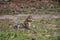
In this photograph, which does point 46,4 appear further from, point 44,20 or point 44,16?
point 44,20

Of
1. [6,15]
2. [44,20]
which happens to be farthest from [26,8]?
[44,20]

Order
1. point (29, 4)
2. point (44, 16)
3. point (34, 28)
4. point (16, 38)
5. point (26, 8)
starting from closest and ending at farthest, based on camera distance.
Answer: point (16, 38) < point (34, 28) < point (44, 16) < point (26, 8) < point (29, 4)

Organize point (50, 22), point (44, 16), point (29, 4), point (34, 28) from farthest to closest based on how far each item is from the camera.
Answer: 1. point (29, 4)
2. point (44, 16)
3. point (50, 22)
4. point (34, 28)

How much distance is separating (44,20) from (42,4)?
13.3 ft

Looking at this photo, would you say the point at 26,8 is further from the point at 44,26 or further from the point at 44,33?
the point at 44,33

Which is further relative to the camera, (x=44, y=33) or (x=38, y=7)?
(x=38, y=7)

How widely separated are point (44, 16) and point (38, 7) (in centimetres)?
240

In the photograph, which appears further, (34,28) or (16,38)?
(34,28)

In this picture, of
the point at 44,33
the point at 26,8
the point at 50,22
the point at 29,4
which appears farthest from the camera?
the point at 29,4

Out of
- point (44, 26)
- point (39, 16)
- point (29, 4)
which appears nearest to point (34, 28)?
point (44, 26)

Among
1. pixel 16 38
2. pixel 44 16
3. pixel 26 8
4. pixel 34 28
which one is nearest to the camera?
Result: pixel 16 38

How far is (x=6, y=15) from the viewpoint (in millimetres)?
12430

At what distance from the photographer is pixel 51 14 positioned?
40.8ft

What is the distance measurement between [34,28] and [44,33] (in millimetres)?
711
